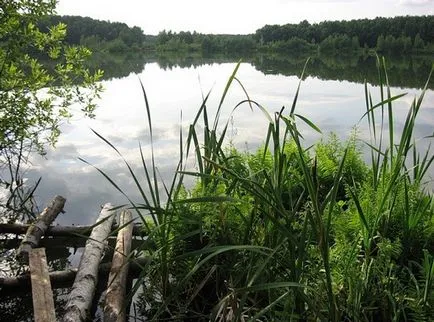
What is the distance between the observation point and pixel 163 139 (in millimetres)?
10500

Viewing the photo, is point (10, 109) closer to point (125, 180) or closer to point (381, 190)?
point (125, 180)

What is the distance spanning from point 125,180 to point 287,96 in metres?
11.1

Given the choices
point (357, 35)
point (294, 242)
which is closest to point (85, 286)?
point (294, 242)

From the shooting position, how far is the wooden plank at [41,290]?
3252mm

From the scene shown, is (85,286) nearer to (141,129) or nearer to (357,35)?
(141,129)

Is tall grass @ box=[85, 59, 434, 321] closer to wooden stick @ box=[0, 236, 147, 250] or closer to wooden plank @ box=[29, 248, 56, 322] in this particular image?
wooden plank @ box=[29, 248, 56, 322]

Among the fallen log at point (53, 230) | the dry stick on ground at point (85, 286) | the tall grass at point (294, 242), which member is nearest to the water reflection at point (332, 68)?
the fallen log at point (53, 230)

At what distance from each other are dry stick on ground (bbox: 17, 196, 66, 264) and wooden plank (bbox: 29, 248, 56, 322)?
0.74 m

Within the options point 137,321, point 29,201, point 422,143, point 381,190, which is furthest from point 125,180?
point 422,143

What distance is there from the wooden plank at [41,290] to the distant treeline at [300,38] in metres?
69.1

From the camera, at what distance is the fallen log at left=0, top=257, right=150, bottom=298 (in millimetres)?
4207

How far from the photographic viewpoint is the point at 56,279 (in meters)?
4.35

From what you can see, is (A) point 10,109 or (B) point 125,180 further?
(B) point 125,180

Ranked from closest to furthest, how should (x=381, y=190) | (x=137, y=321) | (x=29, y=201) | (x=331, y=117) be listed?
(x=381, y=190), (x=137, y=321), (x=29, y=201), (x=331, y=117)
